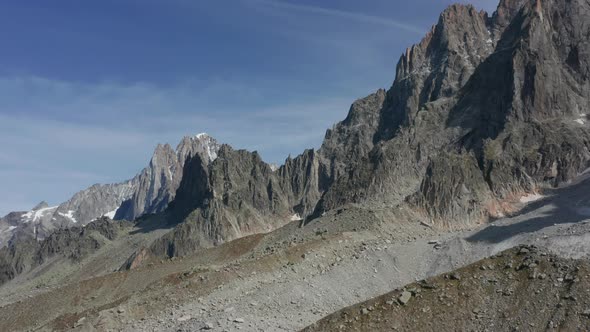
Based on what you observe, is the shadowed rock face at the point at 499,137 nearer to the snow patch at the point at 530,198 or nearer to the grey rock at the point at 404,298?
the snow patch at the point at 530,198

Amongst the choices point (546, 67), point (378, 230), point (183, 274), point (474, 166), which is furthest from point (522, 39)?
point (183, 274)

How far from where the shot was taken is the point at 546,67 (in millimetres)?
137375

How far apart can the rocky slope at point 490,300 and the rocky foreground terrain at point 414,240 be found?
95 mm

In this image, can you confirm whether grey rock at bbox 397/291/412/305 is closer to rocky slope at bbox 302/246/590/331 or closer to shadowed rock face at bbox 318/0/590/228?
rocky slope at bbox 302/246/590/331

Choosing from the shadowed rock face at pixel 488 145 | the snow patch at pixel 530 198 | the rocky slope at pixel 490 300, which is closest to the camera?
the rocky slope at pixel 490 300

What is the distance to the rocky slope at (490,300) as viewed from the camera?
33656 mm

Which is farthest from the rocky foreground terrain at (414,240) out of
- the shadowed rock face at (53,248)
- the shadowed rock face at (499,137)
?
the shadowed rock face at (53,248)

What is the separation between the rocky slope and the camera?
33.7 meters

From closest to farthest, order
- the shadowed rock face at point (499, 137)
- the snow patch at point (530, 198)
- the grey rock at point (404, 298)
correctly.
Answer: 1. the grey rock at point (404, 298)
2. the shadowed rock face at point (499, 137)
3. the snow patch at point (530, 198)

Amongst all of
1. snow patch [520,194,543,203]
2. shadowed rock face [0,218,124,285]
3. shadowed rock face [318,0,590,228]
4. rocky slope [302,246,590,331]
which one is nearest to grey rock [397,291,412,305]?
rocky slope [302,246,590,331]

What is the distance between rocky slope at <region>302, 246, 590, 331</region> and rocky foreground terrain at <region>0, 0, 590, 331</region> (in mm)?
95

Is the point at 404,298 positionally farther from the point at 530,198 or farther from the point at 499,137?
the point at 499,137

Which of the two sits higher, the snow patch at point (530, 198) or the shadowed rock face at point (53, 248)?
the shadowed rock face at point (53, 248)

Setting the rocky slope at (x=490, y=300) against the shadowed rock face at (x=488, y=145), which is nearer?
the rocky slope at (x=490, y=300)
